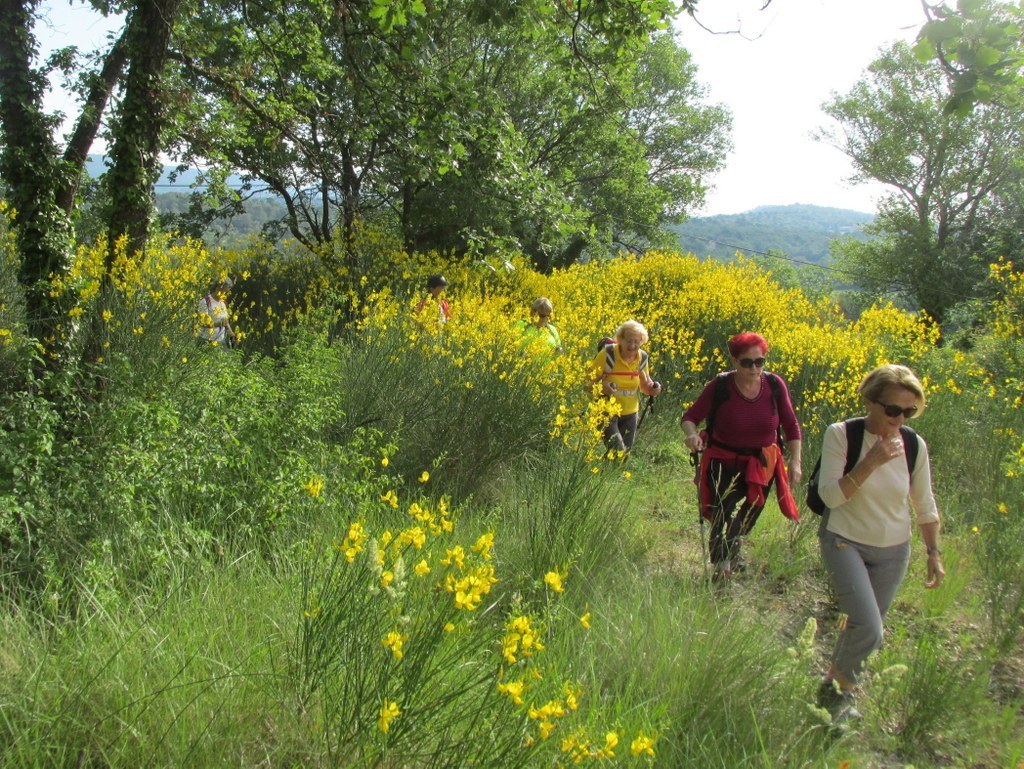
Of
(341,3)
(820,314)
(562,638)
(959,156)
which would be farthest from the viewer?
(959,156)

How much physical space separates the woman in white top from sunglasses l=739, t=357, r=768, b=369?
95cm

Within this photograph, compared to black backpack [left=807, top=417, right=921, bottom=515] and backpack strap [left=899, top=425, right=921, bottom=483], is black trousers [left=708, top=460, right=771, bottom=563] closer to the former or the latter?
black backpack [left=807, top=417, right=921, bottom=515]

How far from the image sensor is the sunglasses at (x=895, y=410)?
9.59 feet

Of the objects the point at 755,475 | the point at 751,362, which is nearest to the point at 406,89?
the point at 751,362

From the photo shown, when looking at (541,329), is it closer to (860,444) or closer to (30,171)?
(860,444)

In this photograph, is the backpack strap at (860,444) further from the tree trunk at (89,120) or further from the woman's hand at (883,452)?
the tree trunk at (89,120)

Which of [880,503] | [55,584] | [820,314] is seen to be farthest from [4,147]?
[820,314]

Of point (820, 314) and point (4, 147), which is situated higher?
point (4, 147)

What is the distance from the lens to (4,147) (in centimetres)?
423

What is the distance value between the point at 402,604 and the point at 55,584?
170cm

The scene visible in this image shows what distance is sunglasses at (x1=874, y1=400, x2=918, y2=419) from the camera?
292 centimetres

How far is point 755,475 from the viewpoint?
4.01 metres

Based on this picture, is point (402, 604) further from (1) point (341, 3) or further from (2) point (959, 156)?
(2) point (959, 156)

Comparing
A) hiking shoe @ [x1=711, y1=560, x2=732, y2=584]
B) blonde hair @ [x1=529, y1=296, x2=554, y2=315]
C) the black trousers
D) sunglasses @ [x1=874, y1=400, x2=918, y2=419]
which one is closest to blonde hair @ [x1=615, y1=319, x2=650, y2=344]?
blonde hair @ [x1=529, y1=296, x2=554, y2=315]
